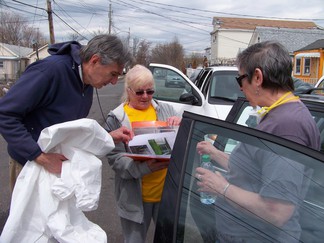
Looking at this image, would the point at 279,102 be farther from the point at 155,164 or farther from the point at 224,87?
the point at 224,87

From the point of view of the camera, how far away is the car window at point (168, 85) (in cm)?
607

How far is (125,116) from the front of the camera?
2439 millimetres

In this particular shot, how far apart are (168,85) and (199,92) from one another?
669mm

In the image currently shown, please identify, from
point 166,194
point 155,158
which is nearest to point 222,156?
point 166,194

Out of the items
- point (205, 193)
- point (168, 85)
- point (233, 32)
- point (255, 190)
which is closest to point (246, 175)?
point (255, 190)

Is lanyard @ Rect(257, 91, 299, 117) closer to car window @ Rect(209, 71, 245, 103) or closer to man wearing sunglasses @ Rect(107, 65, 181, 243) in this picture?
man wearing sunglasses @ Rect(107, 65, 181, 243)

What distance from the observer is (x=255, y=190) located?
1.42 metres

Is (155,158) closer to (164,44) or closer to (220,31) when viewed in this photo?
(220,31)

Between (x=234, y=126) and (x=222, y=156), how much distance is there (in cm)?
18

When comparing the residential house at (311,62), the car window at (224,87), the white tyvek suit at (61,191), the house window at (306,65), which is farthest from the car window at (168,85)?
the house window at (306,65)

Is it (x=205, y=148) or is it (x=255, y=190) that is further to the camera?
(x=205, y=148)

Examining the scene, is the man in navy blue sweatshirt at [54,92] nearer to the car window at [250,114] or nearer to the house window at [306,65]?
the car window at [250,114]

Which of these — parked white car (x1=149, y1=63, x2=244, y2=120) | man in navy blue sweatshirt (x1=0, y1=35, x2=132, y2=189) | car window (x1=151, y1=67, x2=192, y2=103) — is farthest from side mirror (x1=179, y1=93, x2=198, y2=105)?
man in navy blue sweatshirt (x1=0, y1=35, x2=132, y2=189)

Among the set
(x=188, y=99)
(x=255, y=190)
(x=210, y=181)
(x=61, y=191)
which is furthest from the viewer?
(x=188, y=99)
